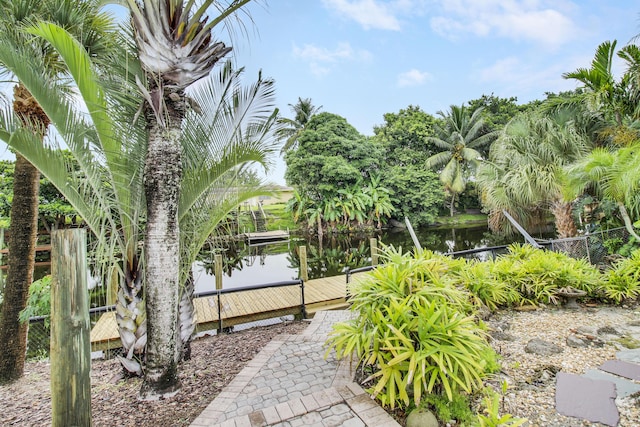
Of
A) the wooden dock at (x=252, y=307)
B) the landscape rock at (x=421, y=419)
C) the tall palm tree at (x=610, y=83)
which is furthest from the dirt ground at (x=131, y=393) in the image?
the tall palm tree at (x=610, y=83)

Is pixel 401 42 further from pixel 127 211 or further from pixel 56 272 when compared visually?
pixel 56 272

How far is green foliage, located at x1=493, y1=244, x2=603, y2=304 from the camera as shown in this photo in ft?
14.6

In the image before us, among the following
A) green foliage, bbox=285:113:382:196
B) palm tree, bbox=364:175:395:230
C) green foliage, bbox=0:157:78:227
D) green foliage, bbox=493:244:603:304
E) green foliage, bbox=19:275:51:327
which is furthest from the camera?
palm tree, bbox=364:175:395:230

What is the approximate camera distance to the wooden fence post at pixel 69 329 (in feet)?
5.24

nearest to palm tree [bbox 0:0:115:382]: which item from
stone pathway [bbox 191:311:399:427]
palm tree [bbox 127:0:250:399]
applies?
palm tree [bbox 127:0:250:399]

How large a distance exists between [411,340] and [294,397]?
3.52 feet

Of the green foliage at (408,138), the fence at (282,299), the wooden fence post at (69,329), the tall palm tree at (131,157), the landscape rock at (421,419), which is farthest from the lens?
the green foliage at (408,138)

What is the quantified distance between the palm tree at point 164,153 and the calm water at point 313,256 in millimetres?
4905

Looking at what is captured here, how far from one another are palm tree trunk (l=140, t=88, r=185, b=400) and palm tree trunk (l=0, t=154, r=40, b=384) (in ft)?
5.53

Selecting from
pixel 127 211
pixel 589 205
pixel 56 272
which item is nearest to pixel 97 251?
pixel 127 211

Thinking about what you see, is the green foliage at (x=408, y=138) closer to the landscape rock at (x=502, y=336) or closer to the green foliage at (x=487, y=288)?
the green foliage at (x=487, y=288)

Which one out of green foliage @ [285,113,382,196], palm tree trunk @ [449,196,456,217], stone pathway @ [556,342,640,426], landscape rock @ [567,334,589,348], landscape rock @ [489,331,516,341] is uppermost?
green foliage @ [285,113,382,196]

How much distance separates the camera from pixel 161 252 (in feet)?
8.50

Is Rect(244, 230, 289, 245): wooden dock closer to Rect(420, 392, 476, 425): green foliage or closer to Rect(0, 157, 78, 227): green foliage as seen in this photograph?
Rect(0, 157, 78, 227): green foliage
